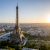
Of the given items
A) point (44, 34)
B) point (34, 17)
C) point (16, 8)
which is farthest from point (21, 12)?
point (44, 34)

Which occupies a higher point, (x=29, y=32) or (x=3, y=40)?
(x=29, y=32)

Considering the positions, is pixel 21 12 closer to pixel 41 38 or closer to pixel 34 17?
pixel 34 17

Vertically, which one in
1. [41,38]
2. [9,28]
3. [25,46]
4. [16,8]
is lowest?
[25,46]

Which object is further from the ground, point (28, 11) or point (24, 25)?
point (28, 11)

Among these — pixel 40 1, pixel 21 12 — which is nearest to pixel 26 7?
pixel 21 12
